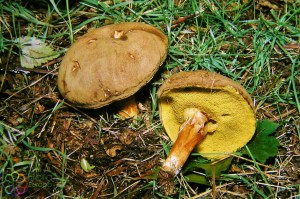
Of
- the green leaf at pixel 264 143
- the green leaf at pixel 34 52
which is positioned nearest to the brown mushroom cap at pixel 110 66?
the green leaf at pixel 34 52

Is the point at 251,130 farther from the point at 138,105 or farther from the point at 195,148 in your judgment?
the point at 138,105

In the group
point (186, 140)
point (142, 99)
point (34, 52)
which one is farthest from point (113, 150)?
point (34, 52)

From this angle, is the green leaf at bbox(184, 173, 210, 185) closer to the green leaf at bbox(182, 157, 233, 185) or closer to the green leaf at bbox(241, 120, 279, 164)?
the green leaf at bbox(182, 157, 233, 185)

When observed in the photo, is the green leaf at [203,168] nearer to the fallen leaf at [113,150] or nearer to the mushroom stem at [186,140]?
the mushroom stem at [186,140]

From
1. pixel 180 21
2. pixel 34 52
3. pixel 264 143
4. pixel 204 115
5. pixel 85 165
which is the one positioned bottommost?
pixel 85 165

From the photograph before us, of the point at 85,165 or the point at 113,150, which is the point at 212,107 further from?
the point at 85,165

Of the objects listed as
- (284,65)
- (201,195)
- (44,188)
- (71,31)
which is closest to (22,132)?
(44,188)
